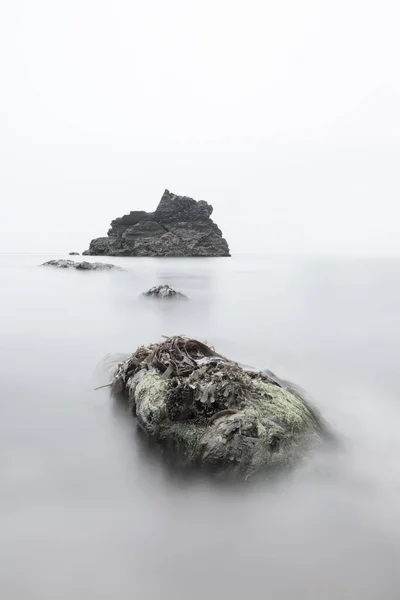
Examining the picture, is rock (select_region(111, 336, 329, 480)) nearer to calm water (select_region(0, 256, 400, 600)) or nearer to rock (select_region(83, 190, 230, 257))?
calm water (select_region(0, 256, 400, 600))

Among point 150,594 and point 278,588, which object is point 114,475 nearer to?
point 150,594

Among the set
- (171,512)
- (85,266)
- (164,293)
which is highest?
(164,293)

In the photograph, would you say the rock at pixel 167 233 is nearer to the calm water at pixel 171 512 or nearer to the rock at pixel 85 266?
the rock at pixel 85 266

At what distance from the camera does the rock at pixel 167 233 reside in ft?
373

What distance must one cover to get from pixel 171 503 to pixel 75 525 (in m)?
1.10

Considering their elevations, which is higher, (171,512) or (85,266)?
(171,512)

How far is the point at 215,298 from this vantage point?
87.3 feet

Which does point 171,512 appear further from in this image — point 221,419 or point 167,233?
point 167,233

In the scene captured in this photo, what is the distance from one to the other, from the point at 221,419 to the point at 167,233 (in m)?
115

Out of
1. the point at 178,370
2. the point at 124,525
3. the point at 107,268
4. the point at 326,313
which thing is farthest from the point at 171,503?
the point at 107,268

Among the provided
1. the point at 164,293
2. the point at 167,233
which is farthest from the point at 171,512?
the point at 167,233

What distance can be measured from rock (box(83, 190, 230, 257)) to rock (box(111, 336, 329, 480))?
355 feet

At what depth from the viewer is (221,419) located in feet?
16.9

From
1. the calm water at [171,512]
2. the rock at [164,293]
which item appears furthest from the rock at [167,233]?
the calm water at [171,512]
